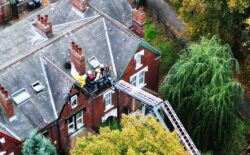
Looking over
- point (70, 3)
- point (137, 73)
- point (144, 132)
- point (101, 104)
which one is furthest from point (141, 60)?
point (144, 132)

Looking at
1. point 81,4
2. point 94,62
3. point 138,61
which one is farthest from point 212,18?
point 94,62

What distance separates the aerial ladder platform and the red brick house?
1.61 meters

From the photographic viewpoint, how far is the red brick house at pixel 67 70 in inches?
2042

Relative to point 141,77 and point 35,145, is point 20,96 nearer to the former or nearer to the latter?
point 35,145

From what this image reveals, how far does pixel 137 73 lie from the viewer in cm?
5853

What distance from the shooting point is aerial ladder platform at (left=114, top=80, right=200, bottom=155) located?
53000mm

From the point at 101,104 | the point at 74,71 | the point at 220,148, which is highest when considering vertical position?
the point at 74,71

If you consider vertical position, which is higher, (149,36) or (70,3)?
(70,3)

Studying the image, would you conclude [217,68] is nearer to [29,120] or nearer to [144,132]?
[144,132]

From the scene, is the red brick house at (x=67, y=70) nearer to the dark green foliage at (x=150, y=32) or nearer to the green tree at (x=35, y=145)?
the green tree at (x=35, y=145)

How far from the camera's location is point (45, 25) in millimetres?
57125

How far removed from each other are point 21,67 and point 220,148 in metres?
21.8

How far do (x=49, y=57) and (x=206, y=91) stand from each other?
614 inches

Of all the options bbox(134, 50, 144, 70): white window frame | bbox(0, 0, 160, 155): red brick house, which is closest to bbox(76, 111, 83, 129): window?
bbox(0, 0, 160, 155): red brick house
